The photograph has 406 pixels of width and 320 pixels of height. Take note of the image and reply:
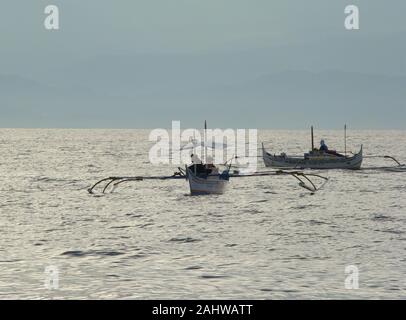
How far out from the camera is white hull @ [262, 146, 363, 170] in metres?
70.8

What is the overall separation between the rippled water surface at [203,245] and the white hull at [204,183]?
70 cm

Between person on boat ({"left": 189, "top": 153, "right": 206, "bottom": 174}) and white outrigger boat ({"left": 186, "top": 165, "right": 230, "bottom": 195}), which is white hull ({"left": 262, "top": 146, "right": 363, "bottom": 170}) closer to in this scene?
white outrigger boat ({"left": 186, "top": 165, "right": 230, "bottom": 195})


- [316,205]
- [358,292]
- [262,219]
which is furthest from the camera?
[316,205]

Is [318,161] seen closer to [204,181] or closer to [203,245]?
[204,181]

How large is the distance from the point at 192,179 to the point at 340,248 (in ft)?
65.7

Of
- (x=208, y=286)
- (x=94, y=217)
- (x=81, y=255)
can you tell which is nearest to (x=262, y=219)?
(x=94, y=217)

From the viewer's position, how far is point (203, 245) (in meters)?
26.6

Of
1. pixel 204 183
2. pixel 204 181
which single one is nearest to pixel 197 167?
pixel 204 181

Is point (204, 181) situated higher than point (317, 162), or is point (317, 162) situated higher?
point (317, 162)

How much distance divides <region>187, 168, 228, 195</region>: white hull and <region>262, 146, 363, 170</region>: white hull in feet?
81.0

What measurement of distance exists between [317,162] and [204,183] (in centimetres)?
2941

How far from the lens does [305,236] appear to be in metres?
29.3
